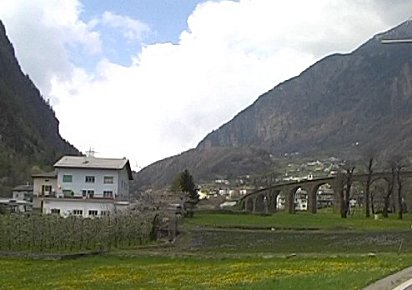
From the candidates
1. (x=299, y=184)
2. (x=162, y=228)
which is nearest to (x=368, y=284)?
(x=162, y=228)

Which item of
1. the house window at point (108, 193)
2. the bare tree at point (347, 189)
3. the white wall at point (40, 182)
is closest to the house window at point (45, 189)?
the white wall at point (40, 182)

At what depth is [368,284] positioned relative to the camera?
A: 805 inches

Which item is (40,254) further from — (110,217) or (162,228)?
(162,228)

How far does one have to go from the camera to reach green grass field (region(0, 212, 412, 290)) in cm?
2519

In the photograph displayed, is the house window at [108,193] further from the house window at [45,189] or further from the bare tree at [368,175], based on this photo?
the bare tree at [368,175]

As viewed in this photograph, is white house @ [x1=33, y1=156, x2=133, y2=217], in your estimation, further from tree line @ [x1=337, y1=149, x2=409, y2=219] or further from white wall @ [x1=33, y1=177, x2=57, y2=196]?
tree line @ [x1=337, y1=149, x2=409, y2=219]

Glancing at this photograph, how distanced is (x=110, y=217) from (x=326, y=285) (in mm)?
44772

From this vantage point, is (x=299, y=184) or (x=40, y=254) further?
(x=299, y=184)

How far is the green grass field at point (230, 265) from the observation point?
25.2m

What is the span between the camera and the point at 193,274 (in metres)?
32.0

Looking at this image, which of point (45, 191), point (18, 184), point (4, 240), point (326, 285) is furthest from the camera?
point (18, 184)

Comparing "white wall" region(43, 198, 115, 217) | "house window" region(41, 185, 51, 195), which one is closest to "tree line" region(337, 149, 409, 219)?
"white wall" region(43, 198, 115, 217)

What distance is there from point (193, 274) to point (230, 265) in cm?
643

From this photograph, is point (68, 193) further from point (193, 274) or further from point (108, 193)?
point (193, 274)
